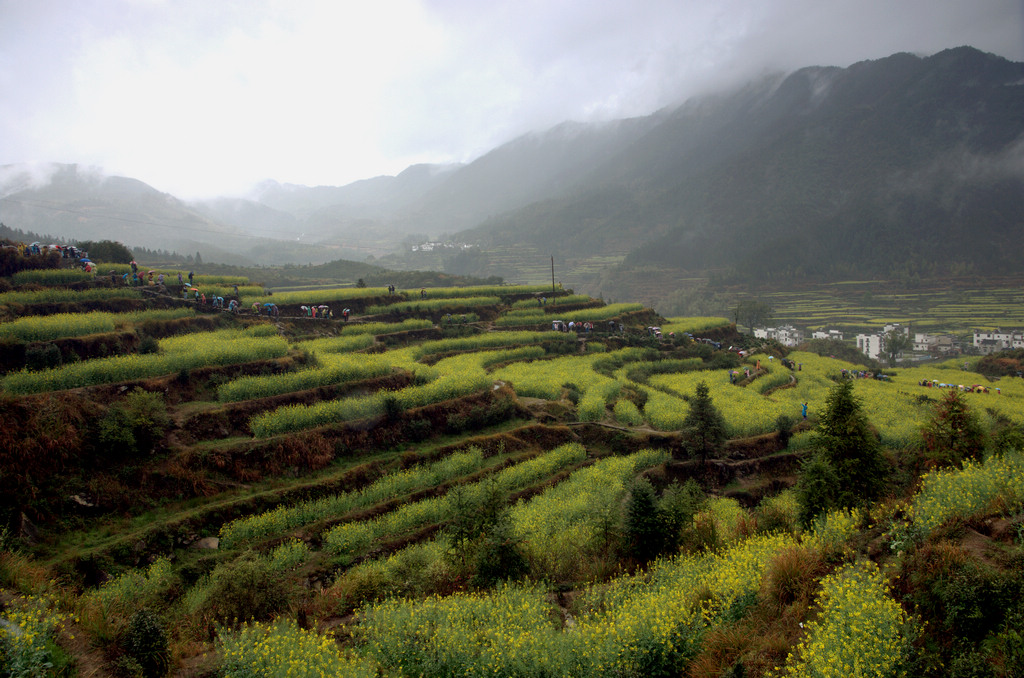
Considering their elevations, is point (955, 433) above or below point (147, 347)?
below

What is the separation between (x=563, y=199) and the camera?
639ft

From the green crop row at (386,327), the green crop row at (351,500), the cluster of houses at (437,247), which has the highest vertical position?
the cluster of houses at (437,247)

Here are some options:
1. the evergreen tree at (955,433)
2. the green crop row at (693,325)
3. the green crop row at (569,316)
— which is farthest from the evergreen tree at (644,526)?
the green crop row at (693,325)

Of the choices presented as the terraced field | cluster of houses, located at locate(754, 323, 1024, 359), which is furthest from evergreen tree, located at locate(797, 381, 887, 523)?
cluster of houses, located at locate(754, 323, 1024, 359)

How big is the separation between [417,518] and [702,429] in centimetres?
1379

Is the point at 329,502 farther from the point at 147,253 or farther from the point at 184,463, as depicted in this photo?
the point at 147,253

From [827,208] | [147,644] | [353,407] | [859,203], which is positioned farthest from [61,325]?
[827,208]

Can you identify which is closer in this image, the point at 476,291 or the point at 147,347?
the point at 147,347

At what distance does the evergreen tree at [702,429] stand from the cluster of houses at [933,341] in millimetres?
46799

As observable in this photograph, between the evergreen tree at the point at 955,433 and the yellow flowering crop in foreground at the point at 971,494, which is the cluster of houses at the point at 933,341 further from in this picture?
the yellow flowering crop in foreground at the point at 971,494

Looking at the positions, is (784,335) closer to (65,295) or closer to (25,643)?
(65,295)

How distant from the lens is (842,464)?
1321 centimetres

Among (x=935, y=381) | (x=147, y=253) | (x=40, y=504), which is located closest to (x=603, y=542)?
(x=40, y=504)

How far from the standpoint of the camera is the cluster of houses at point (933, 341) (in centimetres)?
6594
